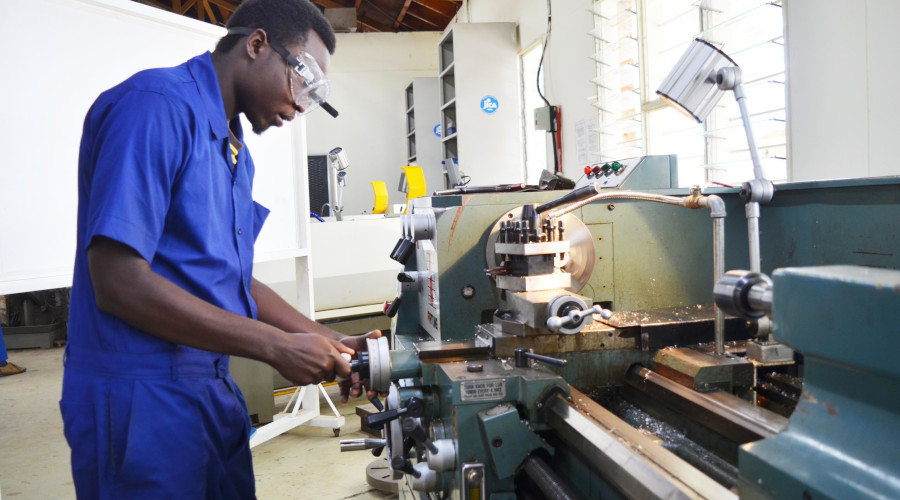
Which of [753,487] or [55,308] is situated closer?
[753,487]

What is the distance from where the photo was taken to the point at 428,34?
759 cm

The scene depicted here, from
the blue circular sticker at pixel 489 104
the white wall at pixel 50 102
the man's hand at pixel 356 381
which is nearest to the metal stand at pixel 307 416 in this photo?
the white wall at pixel 50 102

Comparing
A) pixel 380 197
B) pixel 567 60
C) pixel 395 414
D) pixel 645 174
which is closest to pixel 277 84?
pixel 395 414

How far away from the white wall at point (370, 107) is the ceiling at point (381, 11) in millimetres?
159

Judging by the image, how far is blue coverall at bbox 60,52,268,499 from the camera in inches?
33.7

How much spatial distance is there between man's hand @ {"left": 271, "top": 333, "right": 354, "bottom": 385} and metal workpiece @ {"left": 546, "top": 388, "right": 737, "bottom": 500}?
0.35 metres

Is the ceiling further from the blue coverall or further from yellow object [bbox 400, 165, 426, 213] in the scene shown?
the blue coverall

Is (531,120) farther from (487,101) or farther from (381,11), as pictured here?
(381,11)

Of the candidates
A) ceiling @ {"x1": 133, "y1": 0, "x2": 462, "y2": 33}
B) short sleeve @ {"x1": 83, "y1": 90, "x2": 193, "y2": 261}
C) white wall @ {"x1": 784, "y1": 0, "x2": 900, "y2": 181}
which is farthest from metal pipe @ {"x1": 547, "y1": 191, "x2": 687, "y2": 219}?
ceiling @ {"x1": 133, "y1": 0, "x2": 462, "y2": 33}

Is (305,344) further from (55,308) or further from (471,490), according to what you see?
(55,308)

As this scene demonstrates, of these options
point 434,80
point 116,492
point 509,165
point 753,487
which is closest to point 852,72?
point 753,487

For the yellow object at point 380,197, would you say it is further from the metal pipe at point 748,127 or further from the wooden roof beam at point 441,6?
the wooden roof beam at point 441,6

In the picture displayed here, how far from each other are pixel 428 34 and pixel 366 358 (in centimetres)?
708

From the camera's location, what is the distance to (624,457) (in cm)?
73
